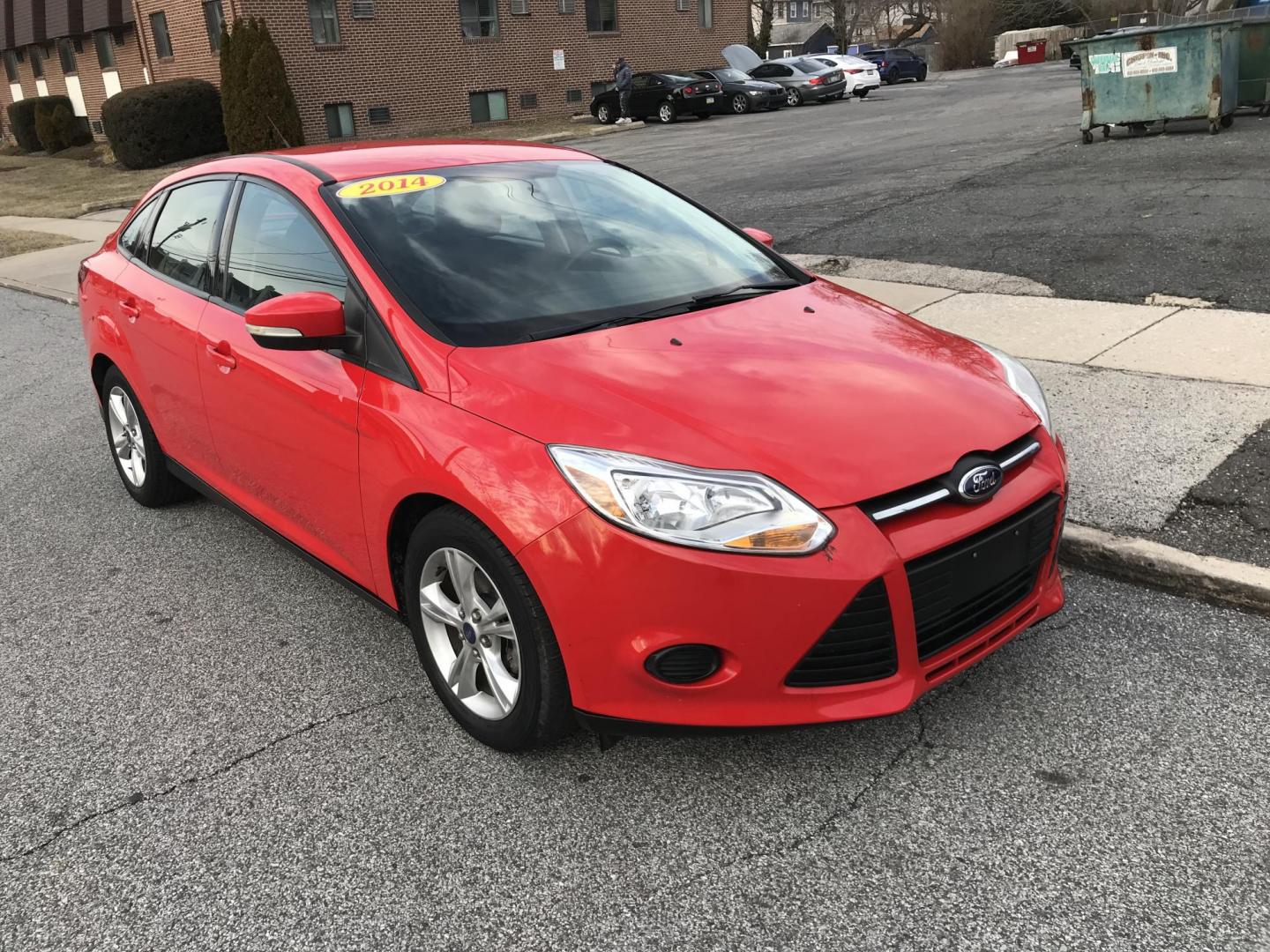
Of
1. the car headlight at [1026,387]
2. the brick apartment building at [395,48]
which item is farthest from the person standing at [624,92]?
the car headlight at [1026,387]

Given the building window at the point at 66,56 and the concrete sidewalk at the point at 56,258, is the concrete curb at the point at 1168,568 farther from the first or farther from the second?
the building window at the point at 66,56

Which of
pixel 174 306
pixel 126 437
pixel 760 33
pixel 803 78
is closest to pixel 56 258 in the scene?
pixel 126 437

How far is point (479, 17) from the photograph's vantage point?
31.5 meters

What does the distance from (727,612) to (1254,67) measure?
49.0 feet

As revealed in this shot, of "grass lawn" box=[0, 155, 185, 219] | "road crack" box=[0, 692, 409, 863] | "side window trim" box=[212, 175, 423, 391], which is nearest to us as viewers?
"road crack" box=[0, 692, 409, 863]

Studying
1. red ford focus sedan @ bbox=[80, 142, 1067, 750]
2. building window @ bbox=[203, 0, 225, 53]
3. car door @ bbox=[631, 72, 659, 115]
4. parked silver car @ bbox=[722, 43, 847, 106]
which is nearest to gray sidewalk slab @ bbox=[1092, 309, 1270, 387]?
red ford focus sedan @ bbox=[80, 142, 1067, 750]

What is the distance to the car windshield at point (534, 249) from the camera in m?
3.27

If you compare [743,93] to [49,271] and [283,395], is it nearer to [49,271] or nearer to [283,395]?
[49,271]

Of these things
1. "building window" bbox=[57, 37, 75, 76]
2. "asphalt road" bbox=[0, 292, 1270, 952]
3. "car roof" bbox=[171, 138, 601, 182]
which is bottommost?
"asphalt road" bbox=[0, 292, 1270, 952]

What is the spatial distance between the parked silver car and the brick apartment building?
15.4ft

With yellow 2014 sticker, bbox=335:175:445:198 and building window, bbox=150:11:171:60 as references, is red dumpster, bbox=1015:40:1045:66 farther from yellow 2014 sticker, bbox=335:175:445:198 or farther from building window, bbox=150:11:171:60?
yellow 2014 sticker, bbox=335:175:445:198

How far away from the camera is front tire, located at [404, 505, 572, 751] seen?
2.72 m

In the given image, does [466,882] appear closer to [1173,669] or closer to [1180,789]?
[1180,789]

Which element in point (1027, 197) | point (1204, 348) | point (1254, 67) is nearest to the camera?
point (1204, 348)
